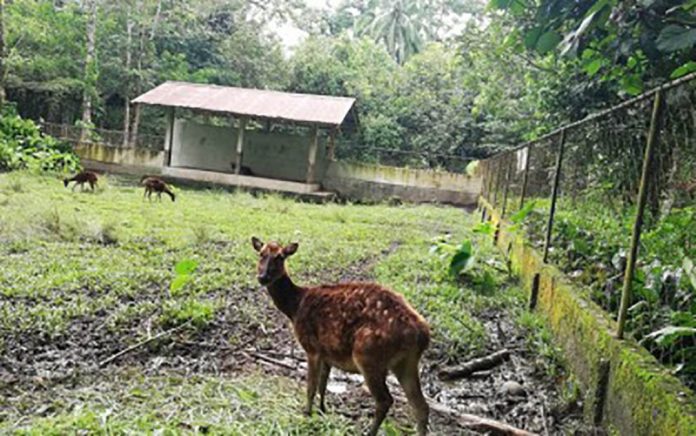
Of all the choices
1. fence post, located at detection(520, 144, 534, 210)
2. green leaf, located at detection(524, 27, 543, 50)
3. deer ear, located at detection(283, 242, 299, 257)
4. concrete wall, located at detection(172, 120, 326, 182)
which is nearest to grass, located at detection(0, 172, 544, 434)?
deer ear, located at detection(283, 242, 299, 257)

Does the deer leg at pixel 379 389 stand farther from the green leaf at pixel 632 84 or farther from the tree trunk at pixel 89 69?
the tree trunk at pixel 89 69

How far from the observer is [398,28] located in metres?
43.1

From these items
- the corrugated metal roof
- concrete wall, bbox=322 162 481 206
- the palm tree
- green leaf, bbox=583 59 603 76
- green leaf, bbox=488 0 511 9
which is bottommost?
concrete wall, bbox=322 162 481 206


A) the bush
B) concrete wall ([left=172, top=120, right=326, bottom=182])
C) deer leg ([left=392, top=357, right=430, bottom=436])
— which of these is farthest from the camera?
concrete wall ([left=172, top=120, right=326, bottom=182])

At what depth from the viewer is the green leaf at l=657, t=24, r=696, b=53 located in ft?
9.29

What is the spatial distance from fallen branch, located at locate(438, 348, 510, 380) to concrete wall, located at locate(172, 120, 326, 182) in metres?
18.4

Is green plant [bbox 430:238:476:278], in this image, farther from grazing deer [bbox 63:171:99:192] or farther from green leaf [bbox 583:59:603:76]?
grazing deer [bbox 63:171:99:192]

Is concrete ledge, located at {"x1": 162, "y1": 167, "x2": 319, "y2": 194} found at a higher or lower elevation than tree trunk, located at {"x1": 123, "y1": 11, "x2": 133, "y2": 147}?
lower

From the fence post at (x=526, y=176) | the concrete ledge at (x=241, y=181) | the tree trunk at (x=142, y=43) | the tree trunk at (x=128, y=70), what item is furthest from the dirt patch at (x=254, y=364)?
the tree trunk at (x=128, y=70)

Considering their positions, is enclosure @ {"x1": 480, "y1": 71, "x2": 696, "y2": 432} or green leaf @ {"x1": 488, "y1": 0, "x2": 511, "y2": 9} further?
green leaf @ {"x1": 488, "y1": 0, "x2": 511, "y2": 9}

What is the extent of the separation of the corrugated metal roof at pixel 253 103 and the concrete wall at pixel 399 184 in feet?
8.04

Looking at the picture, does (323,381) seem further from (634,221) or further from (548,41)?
(548,41)

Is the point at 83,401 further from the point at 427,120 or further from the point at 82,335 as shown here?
the point at 427,120

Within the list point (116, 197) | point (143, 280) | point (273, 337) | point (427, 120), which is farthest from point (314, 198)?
point (273, 337)
